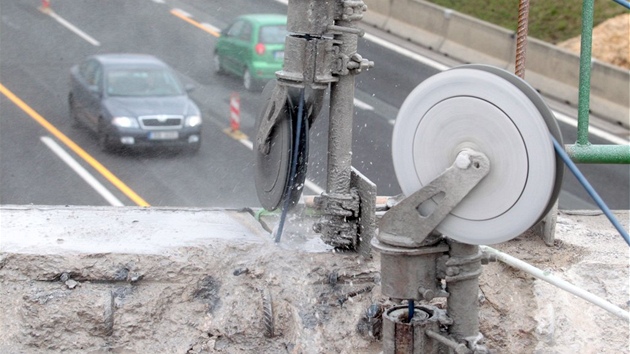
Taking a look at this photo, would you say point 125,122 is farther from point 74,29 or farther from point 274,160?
point 274,160

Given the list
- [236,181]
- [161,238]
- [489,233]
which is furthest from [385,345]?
[236,181]

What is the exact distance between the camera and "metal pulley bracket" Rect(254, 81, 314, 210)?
5.47m

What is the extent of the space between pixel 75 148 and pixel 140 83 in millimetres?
1747

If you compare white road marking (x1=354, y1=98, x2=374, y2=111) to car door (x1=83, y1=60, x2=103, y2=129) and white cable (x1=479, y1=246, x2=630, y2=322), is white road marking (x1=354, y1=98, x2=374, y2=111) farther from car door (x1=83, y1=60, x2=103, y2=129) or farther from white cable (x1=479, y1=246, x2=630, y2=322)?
white cable (x1=479, y1=246, x2=630, y2=322)

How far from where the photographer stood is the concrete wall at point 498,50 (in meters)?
15.6

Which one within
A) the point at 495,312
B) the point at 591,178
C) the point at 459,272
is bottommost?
the point at 591,178

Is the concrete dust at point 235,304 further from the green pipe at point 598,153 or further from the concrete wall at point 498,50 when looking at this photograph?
the concrete wall at point 498,50

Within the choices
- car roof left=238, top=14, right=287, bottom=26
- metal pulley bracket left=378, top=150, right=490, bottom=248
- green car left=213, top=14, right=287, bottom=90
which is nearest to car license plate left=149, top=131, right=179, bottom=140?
green car left=213, top=14, right=287, bottom=90

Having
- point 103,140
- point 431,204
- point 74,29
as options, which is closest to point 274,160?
point 431,204

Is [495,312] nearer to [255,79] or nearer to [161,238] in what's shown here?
[161,238]

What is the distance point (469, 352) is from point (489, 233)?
1.85 ft

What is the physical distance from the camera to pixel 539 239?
579cm

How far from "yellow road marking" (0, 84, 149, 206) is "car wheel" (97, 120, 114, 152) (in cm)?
23

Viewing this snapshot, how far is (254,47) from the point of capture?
15695mm
